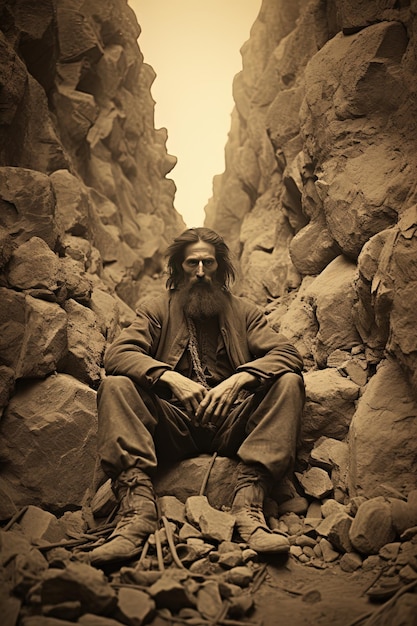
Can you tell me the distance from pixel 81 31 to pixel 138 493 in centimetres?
720

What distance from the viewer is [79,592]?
223 centimetres

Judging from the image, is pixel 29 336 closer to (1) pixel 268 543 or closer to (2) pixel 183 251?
(2) pixel 183 251

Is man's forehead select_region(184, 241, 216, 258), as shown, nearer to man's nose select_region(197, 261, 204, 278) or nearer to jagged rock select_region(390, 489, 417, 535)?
man's nose select_region(197, 261, 204, 278)

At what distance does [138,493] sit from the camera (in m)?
3.17

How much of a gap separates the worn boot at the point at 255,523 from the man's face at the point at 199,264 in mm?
1807

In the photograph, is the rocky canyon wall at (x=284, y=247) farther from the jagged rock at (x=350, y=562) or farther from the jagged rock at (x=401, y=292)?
the jagged rock at (x=350, y=562)

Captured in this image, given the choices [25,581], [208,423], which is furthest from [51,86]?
[25,581]

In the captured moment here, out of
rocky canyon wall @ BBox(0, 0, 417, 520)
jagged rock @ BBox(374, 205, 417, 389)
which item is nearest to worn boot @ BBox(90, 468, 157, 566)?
rocky canyon wall @ BBox(0, 0, 417, 520)

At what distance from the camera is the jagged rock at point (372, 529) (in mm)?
2863

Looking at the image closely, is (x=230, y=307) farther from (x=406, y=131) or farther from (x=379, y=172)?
(x=406, y=131)

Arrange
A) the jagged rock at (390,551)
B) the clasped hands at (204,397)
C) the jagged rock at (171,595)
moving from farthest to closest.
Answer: the clasped hands at (204,397) < the jagged rock at (390,551) < the jagged rock at (171,595)

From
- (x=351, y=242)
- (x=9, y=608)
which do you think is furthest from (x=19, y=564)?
(x=351, y=242)

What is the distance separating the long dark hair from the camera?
4.68m

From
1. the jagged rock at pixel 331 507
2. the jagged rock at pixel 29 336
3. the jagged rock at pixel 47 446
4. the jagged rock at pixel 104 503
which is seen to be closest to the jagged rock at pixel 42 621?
the jagged rock at pixel 104 503
